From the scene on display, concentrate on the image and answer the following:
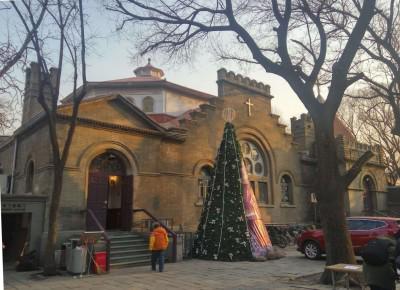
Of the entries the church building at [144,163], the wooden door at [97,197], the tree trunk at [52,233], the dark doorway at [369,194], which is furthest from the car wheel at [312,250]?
the dark doorway at [369,194]

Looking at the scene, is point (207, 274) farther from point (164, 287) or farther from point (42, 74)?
point (42, 74)

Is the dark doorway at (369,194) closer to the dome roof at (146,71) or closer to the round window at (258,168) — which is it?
the round window at (258,168)

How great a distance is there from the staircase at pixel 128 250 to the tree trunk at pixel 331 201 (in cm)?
722

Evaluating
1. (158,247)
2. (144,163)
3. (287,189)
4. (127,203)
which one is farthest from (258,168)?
(158,247)

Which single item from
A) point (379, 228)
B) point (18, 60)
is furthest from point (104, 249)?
point (379, 228)

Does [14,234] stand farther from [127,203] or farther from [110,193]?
[127,203]

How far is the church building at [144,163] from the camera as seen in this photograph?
15836mm

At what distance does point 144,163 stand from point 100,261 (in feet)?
19.8

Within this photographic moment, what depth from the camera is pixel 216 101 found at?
2214cm

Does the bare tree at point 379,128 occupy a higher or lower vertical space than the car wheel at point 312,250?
higher

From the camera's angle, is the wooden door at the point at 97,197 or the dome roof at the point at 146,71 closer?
the wooden door at the point at 97,197

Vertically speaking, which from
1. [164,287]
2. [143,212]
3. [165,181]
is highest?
[165,181]

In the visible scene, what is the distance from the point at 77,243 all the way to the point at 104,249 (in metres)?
0.95

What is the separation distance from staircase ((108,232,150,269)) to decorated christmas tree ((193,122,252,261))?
8.10ft
